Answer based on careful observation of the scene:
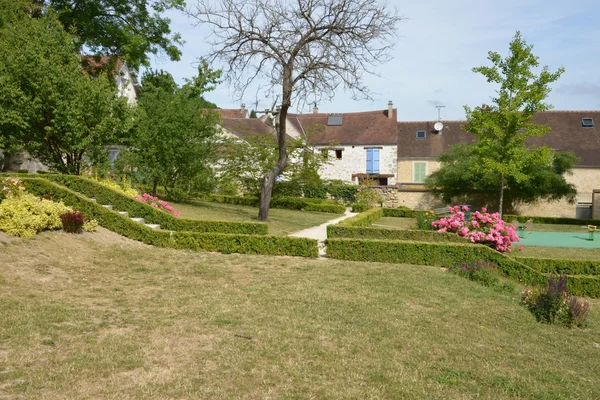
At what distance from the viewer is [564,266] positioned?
13477mm

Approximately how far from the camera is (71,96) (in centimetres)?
1683

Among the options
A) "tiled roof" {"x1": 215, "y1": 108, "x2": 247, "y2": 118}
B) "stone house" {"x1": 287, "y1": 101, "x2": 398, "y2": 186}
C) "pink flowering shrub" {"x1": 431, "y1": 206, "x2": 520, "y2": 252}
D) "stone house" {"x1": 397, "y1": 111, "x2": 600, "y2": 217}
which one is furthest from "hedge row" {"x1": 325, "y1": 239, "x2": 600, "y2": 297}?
"tiled roof" {"x1": 215, "y1": 108, "x2": 247, "y2": 118}

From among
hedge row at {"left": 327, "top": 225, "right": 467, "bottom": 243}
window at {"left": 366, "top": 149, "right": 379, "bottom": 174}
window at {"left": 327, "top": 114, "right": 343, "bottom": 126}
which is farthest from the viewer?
window at {"left": 327, "top": 114, "right": 343, "bottom": 126}

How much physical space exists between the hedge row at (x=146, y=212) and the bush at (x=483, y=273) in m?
5.70

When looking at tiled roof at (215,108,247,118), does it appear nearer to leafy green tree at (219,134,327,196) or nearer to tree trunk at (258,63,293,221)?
leafy green tree at (219,134,327,196)

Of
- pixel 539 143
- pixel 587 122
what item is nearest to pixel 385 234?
pixel 539 143

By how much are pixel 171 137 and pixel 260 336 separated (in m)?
16.0

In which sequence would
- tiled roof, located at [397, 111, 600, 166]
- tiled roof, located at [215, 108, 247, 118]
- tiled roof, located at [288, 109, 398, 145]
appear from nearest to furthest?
tiled roof, located at [397, 111, 600, 166]
tiled roof, located at [288, 109, 398, 145]
tiled roof, located at [215, 108, 247, 118]

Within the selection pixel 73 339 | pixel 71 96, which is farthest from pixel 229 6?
pixel 73 339

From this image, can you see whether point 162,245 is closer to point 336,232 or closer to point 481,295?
point 336,232

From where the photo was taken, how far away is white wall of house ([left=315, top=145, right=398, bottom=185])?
4406 cm

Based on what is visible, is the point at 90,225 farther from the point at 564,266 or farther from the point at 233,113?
the point at 233,113

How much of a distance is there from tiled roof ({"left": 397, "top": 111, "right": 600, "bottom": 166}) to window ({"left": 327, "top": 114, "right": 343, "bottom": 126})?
5375mm

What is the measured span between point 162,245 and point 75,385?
8.93 m
